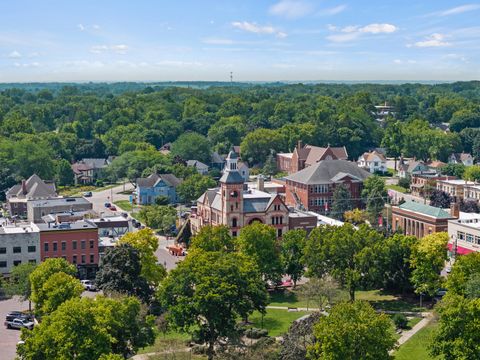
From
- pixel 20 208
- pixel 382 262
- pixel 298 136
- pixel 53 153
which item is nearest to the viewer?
pixel 382 262

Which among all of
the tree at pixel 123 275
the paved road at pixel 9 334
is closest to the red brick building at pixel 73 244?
the paved road at pixel 9 334

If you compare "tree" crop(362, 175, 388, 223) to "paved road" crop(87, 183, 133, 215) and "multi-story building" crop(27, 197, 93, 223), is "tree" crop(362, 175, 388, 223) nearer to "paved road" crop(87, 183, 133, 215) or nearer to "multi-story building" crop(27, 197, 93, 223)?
"paved road" crop(87, 183, 133, 215)

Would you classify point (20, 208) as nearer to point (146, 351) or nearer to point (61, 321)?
point (146, 351)

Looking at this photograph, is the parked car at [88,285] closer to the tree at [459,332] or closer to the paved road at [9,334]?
the paved road at [9,334]

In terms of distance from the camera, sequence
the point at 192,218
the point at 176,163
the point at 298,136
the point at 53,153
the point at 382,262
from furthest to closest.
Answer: the point at 298,136 → the point at 53,153 → the point at 176,163 → the point at 192,218 → the point at 382,262

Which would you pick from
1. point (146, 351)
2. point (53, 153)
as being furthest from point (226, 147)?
point (146, 351)

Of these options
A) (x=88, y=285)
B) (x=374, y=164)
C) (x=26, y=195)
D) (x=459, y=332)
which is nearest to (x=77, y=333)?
(x=459, y=332)

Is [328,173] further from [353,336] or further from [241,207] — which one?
[353,336]
